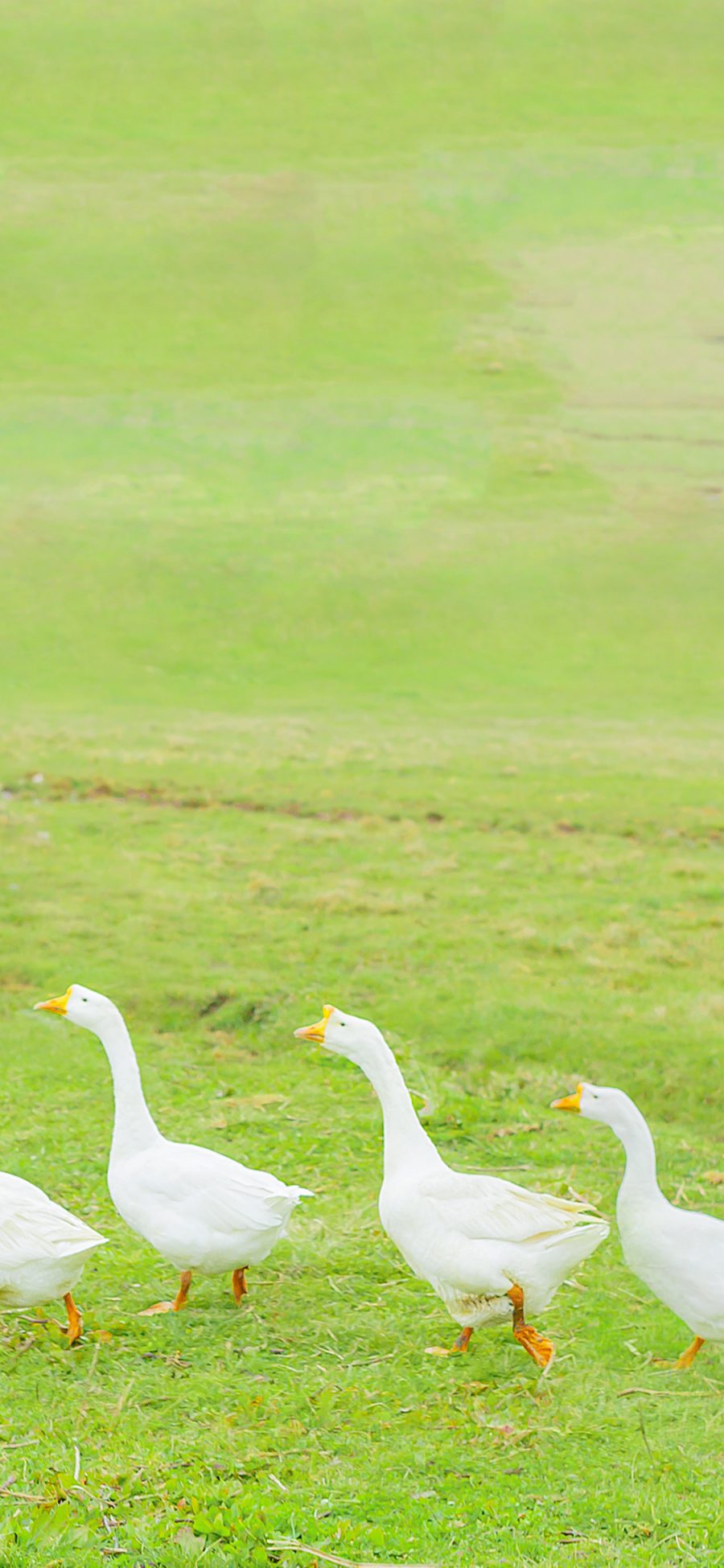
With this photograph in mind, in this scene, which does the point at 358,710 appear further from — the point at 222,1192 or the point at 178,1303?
the point at 222,1192

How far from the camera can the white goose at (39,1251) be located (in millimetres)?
5652

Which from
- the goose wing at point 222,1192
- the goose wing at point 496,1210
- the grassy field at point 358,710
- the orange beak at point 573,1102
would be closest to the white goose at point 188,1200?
the goose wing at point 222,1192

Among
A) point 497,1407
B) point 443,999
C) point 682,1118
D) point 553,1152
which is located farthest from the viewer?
point 443,999

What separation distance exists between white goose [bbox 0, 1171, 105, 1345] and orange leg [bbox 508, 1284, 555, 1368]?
1.63 meters

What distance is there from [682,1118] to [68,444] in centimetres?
2479

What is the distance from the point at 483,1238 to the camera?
5.74 meters

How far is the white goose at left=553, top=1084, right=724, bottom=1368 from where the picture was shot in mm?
5793

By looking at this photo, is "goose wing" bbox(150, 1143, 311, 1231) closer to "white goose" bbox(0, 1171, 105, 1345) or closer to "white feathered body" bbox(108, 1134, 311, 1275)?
"white feathered body" bbox(108, 1134, 311, 1275)

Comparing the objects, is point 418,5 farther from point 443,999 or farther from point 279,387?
point 443,999

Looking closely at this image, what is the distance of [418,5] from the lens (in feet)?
138

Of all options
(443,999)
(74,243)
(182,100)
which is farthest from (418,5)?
(443,999)

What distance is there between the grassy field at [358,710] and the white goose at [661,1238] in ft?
1.18

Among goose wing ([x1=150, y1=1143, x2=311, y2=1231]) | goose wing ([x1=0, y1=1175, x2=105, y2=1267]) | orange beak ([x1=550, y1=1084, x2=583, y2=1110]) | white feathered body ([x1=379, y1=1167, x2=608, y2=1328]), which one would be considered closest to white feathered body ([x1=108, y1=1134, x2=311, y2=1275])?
goose wing ([x1=150, y1=1143, x2=311, y2=1231])

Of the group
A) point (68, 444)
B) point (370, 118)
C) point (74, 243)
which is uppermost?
point (370, 118)
